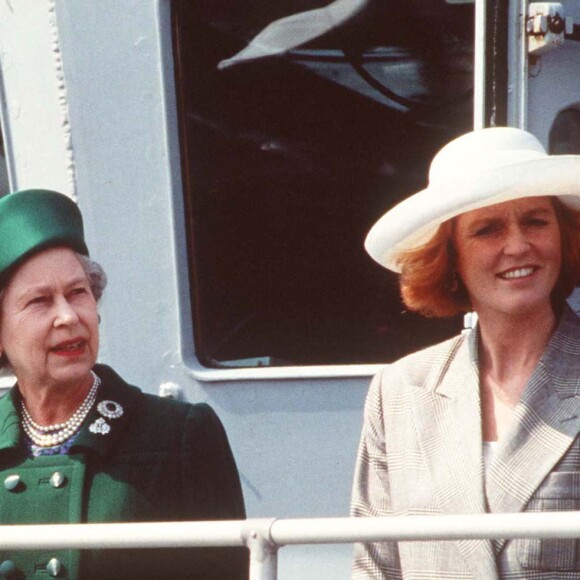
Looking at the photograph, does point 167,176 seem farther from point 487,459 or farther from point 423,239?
point 487,459

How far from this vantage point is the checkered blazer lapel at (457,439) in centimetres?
195

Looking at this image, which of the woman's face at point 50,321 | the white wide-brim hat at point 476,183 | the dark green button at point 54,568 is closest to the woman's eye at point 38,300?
the woman's face at point 50,321

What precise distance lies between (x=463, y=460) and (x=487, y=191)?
0.45 meters

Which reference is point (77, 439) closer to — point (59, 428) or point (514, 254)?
point (59, 428)

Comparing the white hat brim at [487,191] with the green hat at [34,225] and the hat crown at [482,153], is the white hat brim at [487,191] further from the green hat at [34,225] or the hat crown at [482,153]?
the green hat at [34,225]

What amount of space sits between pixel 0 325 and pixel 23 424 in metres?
0.19

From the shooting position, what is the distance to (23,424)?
7.28 ft

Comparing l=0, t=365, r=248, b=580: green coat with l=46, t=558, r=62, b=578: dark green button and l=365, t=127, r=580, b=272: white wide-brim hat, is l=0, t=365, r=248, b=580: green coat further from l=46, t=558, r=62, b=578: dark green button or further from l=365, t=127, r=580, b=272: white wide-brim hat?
l=365, t=127, r=580, b=272: white wide-brim hat

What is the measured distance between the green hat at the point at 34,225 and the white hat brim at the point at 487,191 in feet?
1.88

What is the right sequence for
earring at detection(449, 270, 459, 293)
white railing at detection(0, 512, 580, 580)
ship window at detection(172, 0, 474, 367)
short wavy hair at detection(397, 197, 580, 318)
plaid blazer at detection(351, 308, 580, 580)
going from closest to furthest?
white railing at detection(0, 512, 580, 580), plaid blazer at detection(351, 308, 580, 580), short wavy hair at detection(397, 197, 580, 318), earring at detection(449, 270, 459, 293), ship window at detection(172, 0, 474, 367)

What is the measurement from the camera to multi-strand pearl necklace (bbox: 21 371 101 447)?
2.18 metres

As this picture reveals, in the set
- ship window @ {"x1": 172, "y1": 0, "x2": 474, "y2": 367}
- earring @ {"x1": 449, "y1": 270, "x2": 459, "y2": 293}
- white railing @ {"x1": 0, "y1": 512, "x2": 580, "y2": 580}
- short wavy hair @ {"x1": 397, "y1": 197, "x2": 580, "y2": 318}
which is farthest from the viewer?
ship window @ {"x1": 172, "y1": 0, "x2": 474, "y2": 367}

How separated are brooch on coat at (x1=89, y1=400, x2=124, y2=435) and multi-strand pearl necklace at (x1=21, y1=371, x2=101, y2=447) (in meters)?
0.03

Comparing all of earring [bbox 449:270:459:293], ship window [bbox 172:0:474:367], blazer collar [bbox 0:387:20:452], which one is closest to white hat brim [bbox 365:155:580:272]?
earring [bbox 449:270:459:293]
